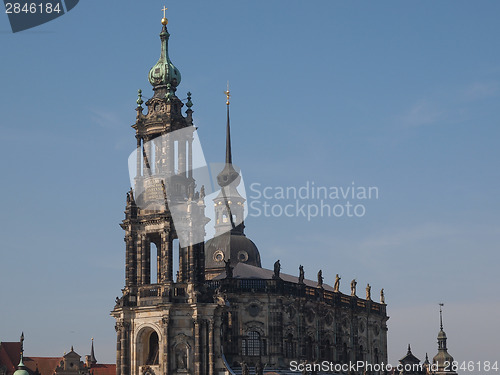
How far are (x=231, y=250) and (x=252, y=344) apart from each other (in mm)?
15017

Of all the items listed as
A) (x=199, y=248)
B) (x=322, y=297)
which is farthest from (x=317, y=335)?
(x=199, y=248)

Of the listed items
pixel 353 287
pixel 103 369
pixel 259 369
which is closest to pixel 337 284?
pixel 353 287

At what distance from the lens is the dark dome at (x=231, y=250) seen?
373 feet

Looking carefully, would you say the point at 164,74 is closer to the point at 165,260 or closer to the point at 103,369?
the point at 165,260

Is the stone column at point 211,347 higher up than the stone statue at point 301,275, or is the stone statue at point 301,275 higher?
the stone statue at point 301,275

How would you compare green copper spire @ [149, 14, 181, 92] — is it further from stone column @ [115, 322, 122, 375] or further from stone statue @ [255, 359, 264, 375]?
stone statue @ [255, 359, 264, 375]

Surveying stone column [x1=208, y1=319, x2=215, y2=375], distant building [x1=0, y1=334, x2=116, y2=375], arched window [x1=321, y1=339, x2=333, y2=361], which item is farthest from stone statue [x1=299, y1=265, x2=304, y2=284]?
distant building [x1=0, y1=334, x2=116, y2=375]

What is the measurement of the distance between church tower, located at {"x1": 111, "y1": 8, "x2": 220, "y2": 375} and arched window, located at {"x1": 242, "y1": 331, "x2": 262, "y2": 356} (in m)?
12.0

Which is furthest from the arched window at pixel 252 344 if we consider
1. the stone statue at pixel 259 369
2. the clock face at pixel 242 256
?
the clock face at pixel 242 256

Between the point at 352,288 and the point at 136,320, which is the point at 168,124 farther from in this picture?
the point at 352,288

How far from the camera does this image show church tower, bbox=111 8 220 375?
293ft

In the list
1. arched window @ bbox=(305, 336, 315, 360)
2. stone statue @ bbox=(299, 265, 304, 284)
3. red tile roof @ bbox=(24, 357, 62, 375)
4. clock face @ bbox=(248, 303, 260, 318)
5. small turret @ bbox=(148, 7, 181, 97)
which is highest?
small turret @ bbox=(148, 7, 181, 97)

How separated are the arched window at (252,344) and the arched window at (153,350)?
1222 centimetres

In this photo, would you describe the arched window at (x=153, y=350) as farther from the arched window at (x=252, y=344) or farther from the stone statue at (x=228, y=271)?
the stone statue at (x=228, y=271)
